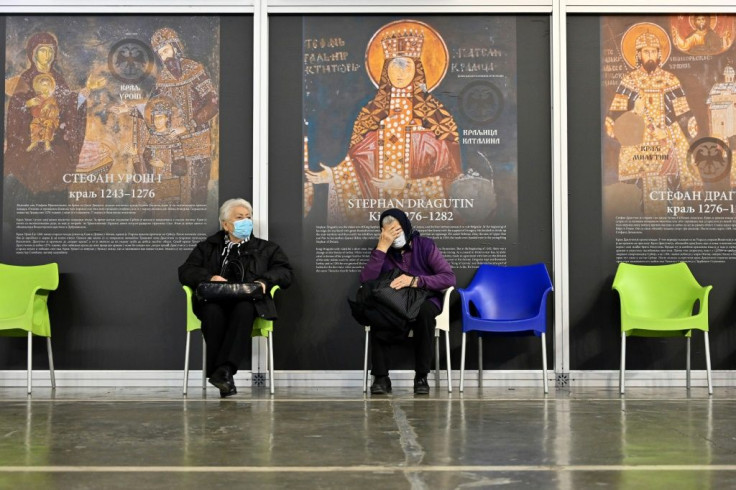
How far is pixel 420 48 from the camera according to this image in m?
A: 6.64

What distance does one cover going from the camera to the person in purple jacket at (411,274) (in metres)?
5.91

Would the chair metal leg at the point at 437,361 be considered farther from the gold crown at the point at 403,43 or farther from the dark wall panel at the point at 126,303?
the gold crown at the point at 403,43

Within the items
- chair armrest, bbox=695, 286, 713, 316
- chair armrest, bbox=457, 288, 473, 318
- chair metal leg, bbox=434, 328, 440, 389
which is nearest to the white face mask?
chair armrest, bbox=457, 288, 473, 318

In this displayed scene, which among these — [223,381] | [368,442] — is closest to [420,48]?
[223,381]

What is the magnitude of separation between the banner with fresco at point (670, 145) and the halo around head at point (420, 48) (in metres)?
1.19

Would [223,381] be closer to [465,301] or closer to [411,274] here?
[411,274]

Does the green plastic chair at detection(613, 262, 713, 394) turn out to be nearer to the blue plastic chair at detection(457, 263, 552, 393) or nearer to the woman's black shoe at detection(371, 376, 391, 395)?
the blue plastic chair at detection(457, 263, 552, 393)

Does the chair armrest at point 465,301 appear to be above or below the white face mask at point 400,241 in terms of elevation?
below

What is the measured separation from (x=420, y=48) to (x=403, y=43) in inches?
5.1

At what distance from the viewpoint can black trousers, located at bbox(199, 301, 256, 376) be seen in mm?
5707

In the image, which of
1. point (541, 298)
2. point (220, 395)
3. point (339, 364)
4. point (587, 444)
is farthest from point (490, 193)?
point (587, 444)

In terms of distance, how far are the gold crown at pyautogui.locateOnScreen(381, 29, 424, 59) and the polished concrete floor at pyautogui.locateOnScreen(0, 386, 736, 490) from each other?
8.36 ft

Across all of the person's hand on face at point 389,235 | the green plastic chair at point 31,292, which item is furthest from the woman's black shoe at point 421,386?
the green plastic chair at point 31,292

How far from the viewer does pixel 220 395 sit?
225 inches
